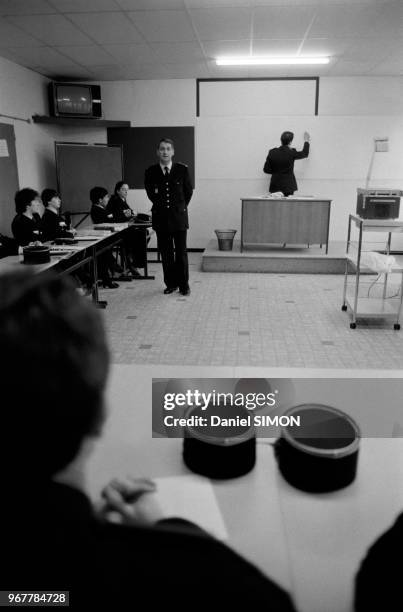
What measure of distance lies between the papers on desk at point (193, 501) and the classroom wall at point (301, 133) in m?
7.25

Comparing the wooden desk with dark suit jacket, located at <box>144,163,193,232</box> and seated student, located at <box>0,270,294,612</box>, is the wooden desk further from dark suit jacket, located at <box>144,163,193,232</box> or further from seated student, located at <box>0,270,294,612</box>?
seated student, located at <box>0,270,294,612</box>

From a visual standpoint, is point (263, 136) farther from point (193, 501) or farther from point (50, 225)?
point (193, 501)

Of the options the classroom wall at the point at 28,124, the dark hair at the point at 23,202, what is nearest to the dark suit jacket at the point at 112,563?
the dark hair at the point at 23,202

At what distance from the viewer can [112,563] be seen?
49cm

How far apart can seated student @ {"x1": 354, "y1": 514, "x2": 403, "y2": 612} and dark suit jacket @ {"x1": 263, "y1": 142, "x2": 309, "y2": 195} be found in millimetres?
6697

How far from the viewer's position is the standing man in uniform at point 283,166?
6.89 meters

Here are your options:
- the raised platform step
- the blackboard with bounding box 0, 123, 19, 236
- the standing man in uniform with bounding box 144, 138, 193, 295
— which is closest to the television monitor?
the blackboard with bounding box 0, 123, 19, 236

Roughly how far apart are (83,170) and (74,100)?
3.33ft

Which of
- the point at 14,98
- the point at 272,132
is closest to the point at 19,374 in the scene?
the point at 14,98

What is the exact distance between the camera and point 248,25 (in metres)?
4.65

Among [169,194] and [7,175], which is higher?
[7,175]

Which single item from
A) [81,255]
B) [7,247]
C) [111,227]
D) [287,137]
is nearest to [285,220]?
[287,137]

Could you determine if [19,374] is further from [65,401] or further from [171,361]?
[171,361]

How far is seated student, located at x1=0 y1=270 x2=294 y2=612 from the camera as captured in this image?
0.42 metres
